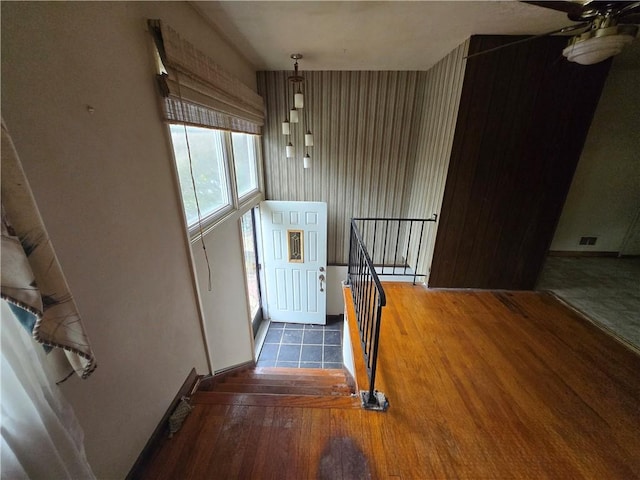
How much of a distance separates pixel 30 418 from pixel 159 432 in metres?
0.89

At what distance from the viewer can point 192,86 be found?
5.00 feet

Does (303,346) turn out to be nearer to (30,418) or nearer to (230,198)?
(230,198)

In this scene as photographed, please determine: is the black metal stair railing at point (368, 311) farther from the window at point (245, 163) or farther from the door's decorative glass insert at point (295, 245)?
the window at point (245, 163)

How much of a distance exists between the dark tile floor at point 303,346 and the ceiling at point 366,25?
365 centimetres

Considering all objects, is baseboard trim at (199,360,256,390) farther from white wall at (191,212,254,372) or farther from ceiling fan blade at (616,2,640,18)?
ceiling fan blade at (616,2,640,18)

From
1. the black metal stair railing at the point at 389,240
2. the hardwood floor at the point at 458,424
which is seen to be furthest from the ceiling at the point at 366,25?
the hardwood floor at the point at 458,424

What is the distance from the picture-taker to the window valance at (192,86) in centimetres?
129

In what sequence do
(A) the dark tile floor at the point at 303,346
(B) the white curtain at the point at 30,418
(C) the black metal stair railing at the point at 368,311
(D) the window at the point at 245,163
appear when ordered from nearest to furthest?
(B) the white curtain at the point at 30,418, (C) the black metal stair railing at the point at 368,311, (D) the window at the point at 245,163, (A) the dark tile floor at the point at 303,346

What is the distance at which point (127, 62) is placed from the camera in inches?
43.8

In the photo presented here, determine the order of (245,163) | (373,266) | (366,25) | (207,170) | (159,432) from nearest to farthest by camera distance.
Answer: (159,432) < (373,266) < (366,25) < (207,170) < (245,163)

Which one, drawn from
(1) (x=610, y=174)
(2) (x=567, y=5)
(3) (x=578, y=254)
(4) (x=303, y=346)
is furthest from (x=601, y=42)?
(4) (x=303, y=346)

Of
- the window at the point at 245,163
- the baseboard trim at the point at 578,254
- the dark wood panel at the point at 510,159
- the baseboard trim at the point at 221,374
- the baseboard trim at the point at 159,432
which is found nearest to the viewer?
the baseboard trim at the point at 159,432

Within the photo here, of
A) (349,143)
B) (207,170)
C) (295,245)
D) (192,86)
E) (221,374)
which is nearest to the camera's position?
(192,86)

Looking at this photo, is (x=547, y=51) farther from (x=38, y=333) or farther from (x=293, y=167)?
(x=38, y=333)
